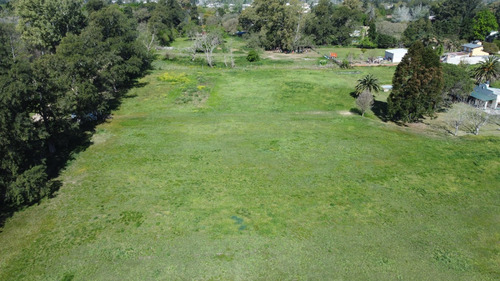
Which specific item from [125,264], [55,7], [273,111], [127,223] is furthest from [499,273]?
[55,7]

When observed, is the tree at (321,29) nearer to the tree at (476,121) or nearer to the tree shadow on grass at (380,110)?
the tree shadow on grass at (380,110)

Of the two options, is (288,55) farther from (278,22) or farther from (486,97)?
(486,97)

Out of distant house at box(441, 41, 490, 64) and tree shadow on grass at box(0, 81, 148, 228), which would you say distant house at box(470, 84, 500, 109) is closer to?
distant house at box(441, 41, 490, 64)

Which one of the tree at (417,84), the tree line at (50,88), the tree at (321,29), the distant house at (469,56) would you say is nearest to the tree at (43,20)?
the tree line at (50,88)

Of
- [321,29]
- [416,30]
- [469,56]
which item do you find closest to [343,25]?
[321,29]

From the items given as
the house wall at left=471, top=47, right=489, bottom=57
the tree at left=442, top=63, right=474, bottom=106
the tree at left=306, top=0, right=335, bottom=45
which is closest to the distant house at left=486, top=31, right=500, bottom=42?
the house wall at left=471, top=47, right=489, bottom=57
